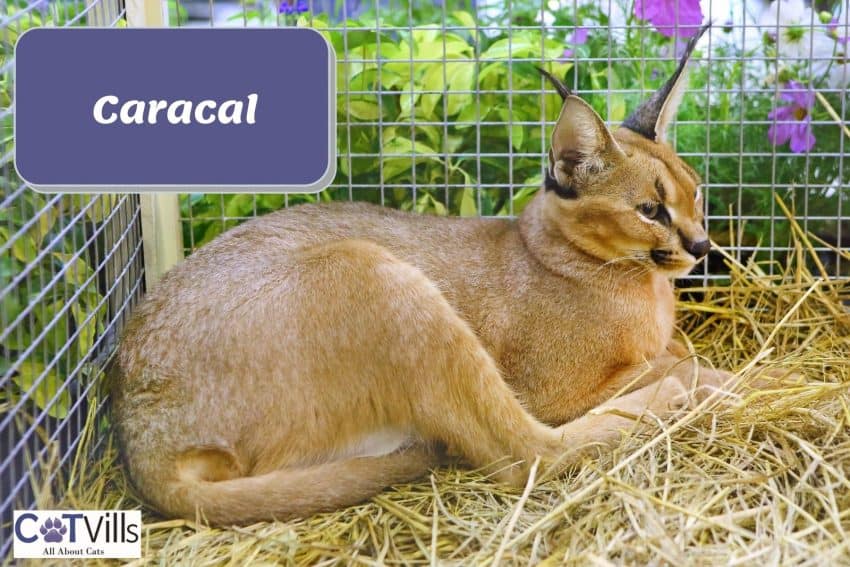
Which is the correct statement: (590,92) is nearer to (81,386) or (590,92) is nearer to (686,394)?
(686,394)

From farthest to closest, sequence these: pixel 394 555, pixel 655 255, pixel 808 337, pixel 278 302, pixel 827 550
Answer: pixel 808 337
pixel 655 255
pixel 278 302
pixel 394 555
pixel 827 550

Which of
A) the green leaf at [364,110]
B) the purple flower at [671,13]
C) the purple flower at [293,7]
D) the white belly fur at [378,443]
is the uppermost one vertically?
the purple flower at [293,7]

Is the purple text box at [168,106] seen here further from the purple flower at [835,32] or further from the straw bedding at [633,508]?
the purple flower at [835,32]

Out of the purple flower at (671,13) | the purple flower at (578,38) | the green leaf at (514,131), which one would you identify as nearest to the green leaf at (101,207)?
the green leaf at (514,131)

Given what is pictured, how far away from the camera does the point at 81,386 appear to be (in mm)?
2660

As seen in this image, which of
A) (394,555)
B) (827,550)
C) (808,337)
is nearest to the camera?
(827,550)

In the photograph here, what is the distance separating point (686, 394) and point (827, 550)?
0.70 meters

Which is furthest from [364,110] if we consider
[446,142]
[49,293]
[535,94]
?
[49,293]

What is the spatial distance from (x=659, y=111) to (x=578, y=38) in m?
0.37

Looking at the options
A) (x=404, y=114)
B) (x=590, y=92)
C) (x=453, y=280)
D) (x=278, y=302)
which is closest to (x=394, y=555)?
(x=278, y=302)

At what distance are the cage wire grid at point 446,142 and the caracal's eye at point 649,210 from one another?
42cm

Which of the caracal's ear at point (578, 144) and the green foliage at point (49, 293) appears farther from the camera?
the caracal's ear at point (578, 144)

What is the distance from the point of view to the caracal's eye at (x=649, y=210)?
9.05 feet

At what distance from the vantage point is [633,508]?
2326 mm
